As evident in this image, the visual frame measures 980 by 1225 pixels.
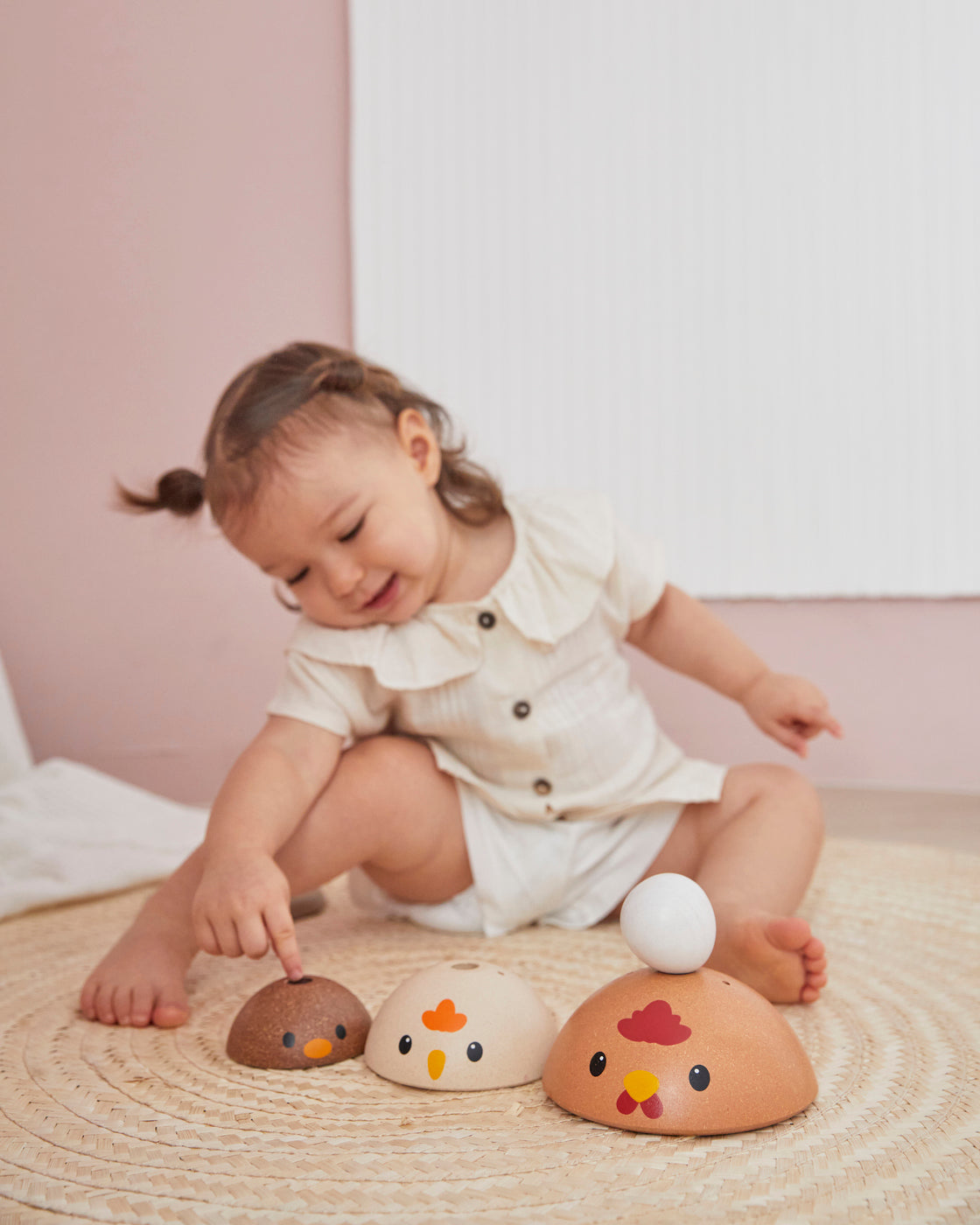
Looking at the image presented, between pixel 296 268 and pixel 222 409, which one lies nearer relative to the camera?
pixel 222 409

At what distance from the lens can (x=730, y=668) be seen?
912mm

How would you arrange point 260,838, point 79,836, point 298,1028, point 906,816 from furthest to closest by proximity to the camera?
point 906,816 < point 79,836 < point 260,838 < point 298,1028

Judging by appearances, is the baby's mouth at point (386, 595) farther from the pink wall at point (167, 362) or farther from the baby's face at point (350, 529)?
the pink wall at point (167, 362)

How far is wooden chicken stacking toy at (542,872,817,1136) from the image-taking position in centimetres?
48

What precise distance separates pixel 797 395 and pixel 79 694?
3.85ft

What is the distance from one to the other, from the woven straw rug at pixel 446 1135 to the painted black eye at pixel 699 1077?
2 cm

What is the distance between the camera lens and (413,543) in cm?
82

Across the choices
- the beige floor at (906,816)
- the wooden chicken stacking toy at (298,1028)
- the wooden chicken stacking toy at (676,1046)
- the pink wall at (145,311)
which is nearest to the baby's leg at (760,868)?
the wooden chicken stacking toy at (676,1046)

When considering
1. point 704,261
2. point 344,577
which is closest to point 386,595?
point 344,577

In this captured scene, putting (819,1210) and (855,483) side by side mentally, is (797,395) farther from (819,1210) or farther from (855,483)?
(819,1210)

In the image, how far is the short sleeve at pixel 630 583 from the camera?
0.91 meters

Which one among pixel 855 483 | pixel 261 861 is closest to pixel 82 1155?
pixel 261 861

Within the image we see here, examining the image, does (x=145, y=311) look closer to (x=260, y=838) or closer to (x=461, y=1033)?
(x=260, y=838)

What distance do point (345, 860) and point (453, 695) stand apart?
0.49ft
